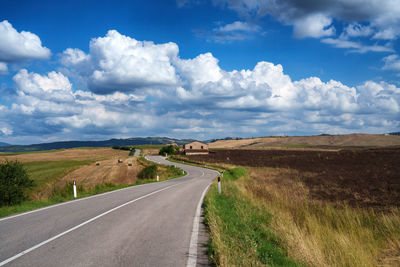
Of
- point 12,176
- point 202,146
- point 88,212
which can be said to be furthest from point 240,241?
point 202,146

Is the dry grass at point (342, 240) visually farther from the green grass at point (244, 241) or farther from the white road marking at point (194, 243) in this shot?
the white road marking at point (194, 243)

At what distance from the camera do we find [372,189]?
21.8 m

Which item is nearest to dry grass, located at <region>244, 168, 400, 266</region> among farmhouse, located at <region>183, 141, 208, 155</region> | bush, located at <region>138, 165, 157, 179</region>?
bush, located at <region>138, 165, 157, 179</region>

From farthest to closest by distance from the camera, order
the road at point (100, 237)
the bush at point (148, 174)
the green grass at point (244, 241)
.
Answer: the bush at point (148, 174), the road at point (100, 237), the green grass at point (244, 241)

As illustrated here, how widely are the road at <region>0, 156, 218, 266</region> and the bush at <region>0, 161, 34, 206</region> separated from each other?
5131 mm

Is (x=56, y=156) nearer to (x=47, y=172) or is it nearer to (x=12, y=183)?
(x=47, y=172)

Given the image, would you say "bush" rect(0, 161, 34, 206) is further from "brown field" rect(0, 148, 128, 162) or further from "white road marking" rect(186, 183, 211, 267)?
"brown field" rect(0, 148, 128, 162)

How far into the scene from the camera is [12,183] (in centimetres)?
1609

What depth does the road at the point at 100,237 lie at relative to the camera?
594 centimetres

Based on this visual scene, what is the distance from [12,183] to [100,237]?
11.1m

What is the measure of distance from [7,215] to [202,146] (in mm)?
114951

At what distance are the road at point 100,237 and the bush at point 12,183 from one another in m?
5.13

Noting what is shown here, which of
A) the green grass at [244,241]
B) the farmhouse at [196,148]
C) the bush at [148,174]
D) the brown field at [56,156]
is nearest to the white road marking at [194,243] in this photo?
the green grass at [244,241]

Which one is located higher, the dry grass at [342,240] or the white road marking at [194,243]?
the white road marking at [194,243]
